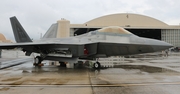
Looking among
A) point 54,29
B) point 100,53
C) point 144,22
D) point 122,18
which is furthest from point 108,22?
point 100,53

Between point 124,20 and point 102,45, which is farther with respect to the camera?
point 124,20

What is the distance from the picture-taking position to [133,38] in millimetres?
9016

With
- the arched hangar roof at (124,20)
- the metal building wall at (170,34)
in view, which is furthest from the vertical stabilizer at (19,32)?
the metal building wall at (170,34)

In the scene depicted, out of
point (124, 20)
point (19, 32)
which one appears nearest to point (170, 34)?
point (124, 20)

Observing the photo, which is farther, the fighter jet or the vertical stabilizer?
the vertical stabilizer

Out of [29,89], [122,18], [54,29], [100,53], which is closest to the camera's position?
[29,89]

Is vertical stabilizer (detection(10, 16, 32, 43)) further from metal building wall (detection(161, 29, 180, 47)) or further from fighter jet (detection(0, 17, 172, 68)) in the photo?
metal building wall (detection(161, 29, 180, 47))

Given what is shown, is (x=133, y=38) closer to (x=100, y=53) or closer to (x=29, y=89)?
(x=100, y=53)

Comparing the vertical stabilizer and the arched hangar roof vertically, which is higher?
the arched hangar roof

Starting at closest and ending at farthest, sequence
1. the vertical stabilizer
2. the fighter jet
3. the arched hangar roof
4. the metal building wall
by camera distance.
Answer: the fighter jet
the vertical stabilizer
the metal building wall
the arched hangar roof

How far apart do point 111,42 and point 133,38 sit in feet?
4.25

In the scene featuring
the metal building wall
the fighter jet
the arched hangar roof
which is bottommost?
the fighter jet

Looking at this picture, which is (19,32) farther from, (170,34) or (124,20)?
(170,34)

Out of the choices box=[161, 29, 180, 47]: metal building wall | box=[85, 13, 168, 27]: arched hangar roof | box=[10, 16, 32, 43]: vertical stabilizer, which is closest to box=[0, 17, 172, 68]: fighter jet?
box=[10, 16, 32, 43]: vertical stabilizer
